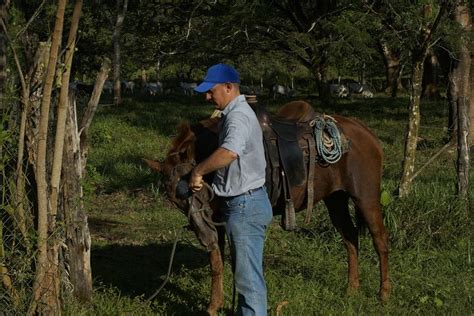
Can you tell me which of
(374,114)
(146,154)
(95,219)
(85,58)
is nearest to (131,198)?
(95,219)

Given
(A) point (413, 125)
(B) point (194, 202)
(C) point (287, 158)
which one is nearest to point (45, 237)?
(B) point (194, 202)

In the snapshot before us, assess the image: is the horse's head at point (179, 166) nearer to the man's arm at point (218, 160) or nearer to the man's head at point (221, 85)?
the man's arm at point (218, 160)

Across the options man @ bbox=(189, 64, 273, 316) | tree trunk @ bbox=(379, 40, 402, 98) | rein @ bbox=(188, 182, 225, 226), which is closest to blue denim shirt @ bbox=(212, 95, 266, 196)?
man @ bbox=(189, 64, 273, 316)

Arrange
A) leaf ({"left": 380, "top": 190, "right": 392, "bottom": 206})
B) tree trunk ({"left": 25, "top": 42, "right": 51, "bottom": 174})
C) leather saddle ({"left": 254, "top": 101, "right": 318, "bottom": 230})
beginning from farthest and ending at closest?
1. leaf ({"left": 380, "top": 190, "right": 392, "bottom": 206})
2. leather saddle ({"left": 254, "top": 101, "right": 318, "bottom": 230})
3. tree trunk ({"left": 25, "top": 42, "right": 51, "bottom": 174})

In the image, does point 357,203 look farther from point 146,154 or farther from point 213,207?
point 146,154

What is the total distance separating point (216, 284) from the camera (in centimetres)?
620

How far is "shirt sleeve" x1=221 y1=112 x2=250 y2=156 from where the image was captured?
472cm

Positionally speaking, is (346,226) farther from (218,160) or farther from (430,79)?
(430,79)

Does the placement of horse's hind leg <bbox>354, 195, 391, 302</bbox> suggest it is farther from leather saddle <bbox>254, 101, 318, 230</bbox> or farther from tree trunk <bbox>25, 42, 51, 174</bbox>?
tree trunk <bbox>25, 42, 51, 174</bbox>

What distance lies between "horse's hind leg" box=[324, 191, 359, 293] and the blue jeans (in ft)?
7.55

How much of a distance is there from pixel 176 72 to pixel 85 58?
17.8m

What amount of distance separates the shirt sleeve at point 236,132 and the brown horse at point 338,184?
103cm

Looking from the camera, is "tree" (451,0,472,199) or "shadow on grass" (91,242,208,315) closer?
"shadow on grass" (91,242,208,315)

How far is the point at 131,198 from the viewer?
1115 centimetres
